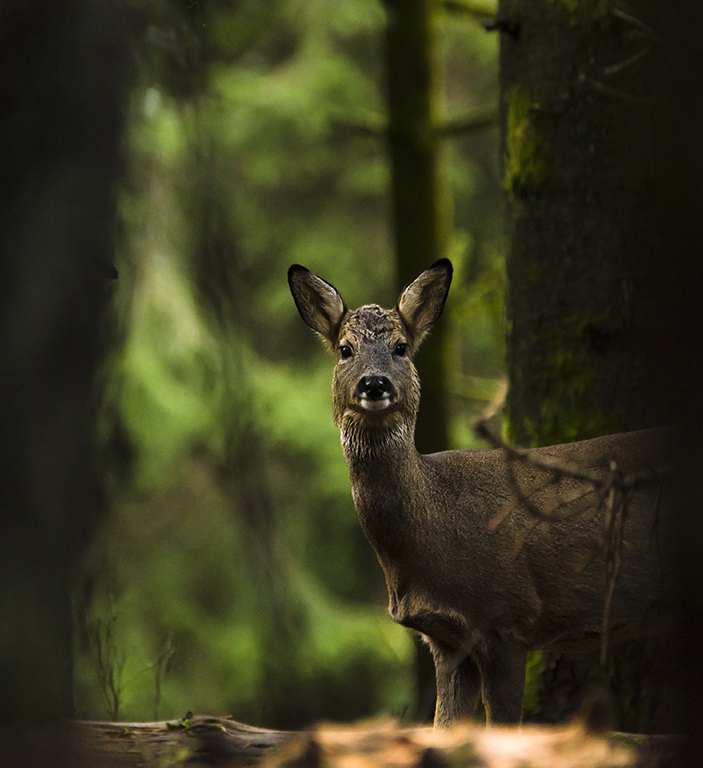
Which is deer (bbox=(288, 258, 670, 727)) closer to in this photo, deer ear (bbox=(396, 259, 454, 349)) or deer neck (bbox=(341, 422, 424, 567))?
deer neck (bbox=(341, 422, 424, 567))

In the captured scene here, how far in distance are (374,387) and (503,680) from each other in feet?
5.29

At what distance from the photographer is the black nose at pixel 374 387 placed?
521 cm

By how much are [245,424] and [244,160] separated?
1237cm

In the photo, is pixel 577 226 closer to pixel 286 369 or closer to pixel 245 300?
pixel 245 300

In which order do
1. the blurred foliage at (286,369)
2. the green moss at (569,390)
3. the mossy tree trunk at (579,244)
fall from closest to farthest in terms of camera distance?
the mossy tree trunk at (579,244)
the green moss at (569,390)
the blurred foliage at (286,369)

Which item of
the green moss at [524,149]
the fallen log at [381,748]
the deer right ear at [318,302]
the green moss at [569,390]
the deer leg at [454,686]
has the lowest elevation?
the deer leg at [454,686]

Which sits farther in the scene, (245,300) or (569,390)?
(569,390)

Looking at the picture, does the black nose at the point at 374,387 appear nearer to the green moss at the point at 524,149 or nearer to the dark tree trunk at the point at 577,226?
the dark tree trunk at the point at 577,226

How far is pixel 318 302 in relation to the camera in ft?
19.4

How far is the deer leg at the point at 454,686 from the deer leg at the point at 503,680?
0.18 metres

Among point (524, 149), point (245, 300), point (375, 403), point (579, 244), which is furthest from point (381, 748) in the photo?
point (524, 149)

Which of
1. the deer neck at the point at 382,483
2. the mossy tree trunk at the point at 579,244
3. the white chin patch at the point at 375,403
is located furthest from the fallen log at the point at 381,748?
the mossy tree trunk at the point at 579,244

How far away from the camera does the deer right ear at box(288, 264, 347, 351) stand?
5848 mm

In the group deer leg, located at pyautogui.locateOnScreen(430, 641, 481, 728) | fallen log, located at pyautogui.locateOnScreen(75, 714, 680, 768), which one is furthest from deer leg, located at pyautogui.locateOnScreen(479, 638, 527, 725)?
fallen log, located at pyautogui.locateOnScreen(75, 714, 680, 768)
